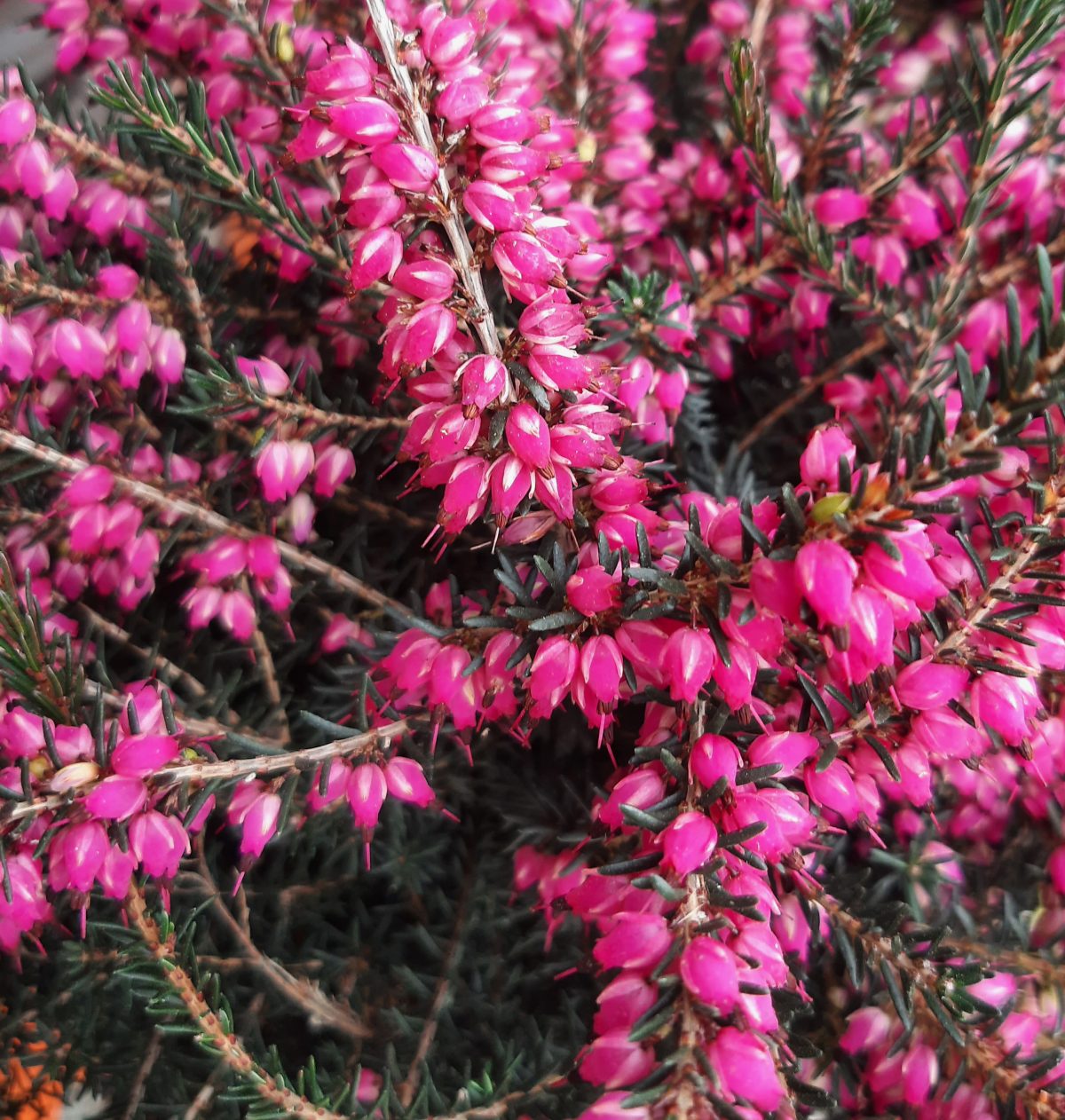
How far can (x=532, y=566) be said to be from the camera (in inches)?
21.0

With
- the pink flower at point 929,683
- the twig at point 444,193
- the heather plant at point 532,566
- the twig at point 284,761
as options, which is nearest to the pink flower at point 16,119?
the heather plant at point 532,566

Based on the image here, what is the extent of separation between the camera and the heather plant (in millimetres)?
409

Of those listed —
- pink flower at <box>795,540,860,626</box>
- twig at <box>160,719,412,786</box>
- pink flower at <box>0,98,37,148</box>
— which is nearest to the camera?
pink flower at <box>795,540,860,626</box>

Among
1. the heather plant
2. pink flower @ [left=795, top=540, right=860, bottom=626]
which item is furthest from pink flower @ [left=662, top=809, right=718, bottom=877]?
pink flower @ [left=795, top=540, right=860, bottom=626]

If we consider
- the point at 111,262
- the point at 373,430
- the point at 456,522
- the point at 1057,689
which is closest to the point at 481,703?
the point at 456,522

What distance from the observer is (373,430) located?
630mm

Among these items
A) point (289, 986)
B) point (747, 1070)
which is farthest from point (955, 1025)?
point (289, 986)

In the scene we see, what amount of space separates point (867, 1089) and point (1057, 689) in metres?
0.35

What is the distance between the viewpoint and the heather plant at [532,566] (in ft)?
1.34

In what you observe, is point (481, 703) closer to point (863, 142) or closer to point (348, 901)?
point (348, 901)

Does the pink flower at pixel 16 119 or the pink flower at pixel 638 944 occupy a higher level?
the pink flower at pixel 16 119

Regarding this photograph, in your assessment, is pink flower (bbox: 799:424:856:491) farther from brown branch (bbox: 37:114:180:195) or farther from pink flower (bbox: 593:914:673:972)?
brown branch (bbox: 37:114:180:195)

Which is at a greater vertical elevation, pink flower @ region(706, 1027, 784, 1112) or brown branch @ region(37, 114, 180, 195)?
brown branch @ region(37, 114, 180, 195)

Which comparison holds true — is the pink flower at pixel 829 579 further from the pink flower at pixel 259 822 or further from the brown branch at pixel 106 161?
the brown branch at pixel 106 161
